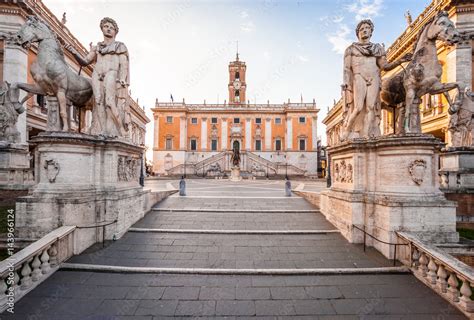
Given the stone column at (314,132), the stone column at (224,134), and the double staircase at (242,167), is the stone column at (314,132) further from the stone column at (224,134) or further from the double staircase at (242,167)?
the stone column at (224,134)

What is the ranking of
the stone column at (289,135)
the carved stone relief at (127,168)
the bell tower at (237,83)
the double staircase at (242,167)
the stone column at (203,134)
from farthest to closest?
the bell tower at (237,83), the stone column at (203,134), the stone column at (289,135), the double staircase at (242,167), the carved stone relief at (127,168)

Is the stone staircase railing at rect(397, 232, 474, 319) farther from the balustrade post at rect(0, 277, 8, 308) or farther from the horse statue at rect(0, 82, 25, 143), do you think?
the horse statue at rect(0, 82, 25, 143)

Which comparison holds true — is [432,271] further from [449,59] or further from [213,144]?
[213,144]

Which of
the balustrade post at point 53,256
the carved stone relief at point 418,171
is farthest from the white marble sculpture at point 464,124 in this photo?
the balustrade post at point 53,256

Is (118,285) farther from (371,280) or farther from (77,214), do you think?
(371,280)

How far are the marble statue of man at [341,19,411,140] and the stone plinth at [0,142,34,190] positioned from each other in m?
10.5

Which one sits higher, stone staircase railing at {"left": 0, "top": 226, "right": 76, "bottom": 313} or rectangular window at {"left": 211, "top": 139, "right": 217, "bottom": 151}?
rectangular window at {"left": 211, "top": 139, "right": 217, "bottom": 151}

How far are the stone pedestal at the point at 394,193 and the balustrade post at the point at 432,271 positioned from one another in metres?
0.83

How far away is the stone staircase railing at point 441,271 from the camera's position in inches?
114

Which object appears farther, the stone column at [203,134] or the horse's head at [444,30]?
the stone column at [203,134]

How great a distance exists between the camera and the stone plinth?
8.09 meters

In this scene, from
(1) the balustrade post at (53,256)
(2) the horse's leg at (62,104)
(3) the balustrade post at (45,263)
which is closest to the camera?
(3) the balustrade post at (45,263)

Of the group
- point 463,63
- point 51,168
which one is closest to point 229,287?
point 51,168

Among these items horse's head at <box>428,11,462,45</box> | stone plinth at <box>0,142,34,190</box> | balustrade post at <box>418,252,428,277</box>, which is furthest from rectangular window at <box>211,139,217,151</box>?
balustrade post at <box>418,252,428,277</box>
